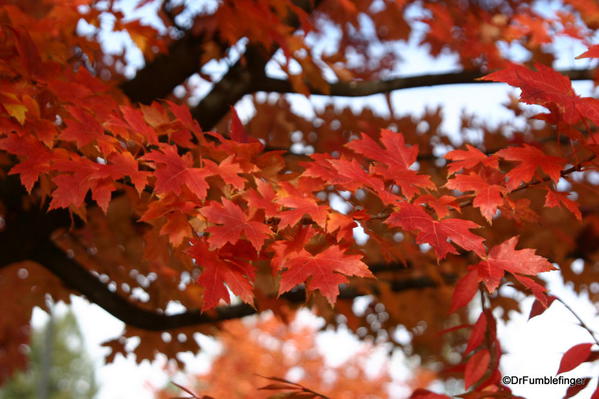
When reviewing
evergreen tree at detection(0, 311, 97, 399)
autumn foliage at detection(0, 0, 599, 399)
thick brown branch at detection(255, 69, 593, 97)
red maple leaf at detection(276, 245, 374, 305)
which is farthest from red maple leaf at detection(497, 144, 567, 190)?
evergreen tree at detection(0, 311, 97, 399)

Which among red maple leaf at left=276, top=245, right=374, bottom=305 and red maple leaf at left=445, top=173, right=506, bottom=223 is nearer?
red maple leaf at left=276, top=245, right=374, bottom=305

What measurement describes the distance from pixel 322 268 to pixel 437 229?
34 cm

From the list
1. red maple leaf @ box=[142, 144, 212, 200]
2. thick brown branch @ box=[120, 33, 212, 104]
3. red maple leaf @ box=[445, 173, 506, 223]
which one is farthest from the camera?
thick brown branch @ box=[120, 33, 212, 104]

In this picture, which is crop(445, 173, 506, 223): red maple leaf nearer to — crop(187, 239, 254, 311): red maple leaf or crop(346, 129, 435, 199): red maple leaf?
crop(346, 129, 435, 199): red maple leaf

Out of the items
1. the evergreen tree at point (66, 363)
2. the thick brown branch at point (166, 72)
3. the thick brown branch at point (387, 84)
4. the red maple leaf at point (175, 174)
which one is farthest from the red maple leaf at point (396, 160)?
the evergreen tree at point (66, 363)

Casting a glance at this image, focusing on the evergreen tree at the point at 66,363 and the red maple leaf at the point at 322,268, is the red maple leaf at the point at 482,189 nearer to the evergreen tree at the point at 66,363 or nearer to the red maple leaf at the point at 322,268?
the red maple leaf at the point at 322,268

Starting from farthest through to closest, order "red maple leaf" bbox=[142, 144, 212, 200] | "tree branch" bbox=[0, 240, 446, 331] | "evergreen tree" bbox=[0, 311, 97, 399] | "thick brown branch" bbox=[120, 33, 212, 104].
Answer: "evergreen tree" bbox=[0, 311, 97, 399], "thick brown branch" bbox=[120, 33, 212, 104], "tree branch" bbox=[0, 240, 446, 331], "red maple leaf" bbox=[142, 144, 212, 200]

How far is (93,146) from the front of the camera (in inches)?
77.9

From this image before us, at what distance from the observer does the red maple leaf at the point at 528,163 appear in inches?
71.6

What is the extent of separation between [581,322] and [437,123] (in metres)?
3.19

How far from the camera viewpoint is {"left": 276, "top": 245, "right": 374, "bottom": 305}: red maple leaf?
5.57 feet

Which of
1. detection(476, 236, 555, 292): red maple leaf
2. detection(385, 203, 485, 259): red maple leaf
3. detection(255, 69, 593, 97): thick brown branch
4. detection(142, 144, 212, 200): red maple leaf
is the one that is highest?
detection(142, 144, 212, 200): red maple leaf

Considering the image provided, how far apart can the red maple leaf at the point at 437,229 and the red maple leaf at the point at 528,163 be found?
0.79 ft

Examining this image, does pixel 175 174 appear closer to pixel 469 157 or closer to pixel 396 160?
pixel 396 160
